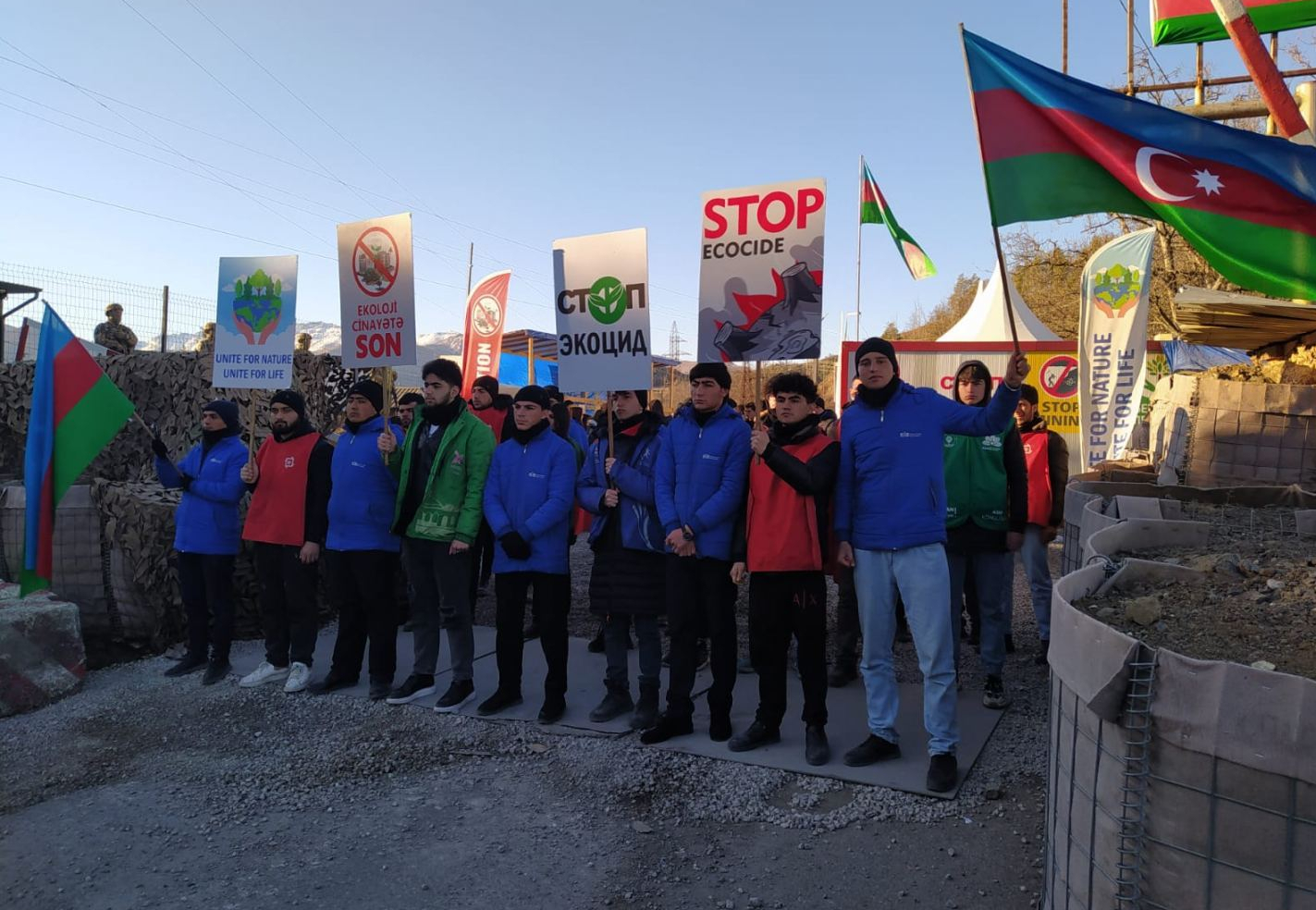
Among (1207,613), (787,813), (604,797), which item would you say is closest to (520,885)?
(604,797)

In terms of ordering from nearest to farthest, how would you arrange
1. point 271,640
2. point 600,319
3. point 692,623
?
point 692,623 → point 600,319 → point 271,640

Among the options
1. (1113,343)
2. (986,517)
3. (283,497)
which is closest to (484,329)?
(283,497)

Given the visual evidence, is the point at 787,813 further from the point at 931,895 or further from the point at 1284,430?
the point at 1284,430

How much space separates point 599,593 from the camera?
17.3 ft

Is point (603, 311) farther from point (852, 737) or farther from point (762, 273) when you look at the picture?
point (852, 737)

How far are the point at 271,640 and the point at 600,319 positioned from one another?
3096 mm

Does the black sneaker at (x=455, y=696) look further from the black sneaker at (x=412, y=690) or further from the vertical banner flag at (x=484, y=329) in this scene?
the vertical banner flag at (x=484, y=329)

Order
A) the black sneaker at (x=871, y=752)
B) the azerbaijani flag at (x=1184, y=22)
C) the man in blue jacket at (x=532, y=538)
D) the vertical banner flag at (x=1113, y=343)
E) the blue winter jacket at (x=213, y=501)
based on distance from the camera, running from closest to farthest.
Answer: the black sneaker at (x=871, y=752), the man in blue jacket at (x=532, y=538), the blue winter jacket at (x=213, y=501), the vertical banner flag at (x=1113, y=343), the azerbaijani flag at (x=1184, y=22)

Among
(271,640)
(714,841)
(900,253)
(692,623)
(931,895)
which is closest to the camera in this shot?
(931,895)

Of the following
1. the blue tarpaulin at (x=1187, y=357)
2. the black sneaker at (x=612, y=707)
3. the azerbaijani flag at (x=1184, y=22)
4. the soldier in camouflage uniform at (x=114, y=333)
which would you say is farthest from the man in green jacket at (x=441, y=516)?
the blue tarpaulin at (x=1187, y=357)

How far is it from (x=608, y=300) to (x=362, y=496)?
1966mm

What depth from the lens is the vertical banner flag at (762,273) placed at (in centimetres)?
504

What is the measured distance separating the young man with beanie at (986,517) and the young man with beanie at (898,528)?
107 centimetres

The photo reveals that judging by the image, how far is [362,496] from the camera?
5777 mm
